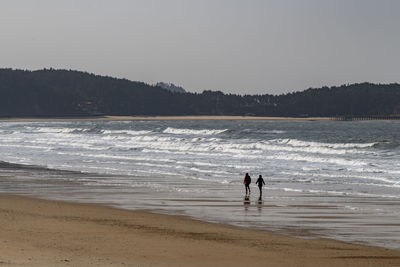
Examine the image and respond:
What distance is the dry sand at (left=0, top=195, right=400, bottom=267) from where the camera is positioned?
15034 millimetres

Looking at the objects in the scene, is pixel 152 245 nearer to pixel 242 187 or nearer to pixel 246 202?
pixel 246 202

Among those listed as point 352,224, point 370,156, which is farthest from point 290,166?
point 352,224

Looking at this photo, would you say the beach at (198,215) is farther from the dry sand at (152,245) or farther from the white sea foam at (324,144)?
the white sea foam at (324,144)

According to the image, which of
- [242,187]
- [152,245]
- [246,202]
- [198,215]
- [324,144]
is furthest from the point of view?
[324,144]

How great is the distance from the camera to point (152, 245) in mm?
16734

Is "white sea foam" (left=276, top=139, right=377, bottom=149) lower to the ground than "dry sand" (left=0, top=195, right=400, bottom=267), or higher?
higher

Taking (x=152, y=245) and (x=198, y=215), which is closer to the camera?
(x=152, y=245)

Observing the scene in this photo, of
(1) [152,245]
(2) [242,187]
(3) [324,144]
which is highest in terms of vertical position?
(3) [324,144]

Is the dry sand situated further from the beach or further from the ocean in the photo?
the ocean

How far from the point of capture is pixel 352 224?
20438 mm

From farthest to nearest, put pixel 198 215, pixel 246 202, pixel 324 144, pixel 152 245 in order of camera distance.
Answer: pixel 324 144
pixel 246 202
pixel 198 215
pixel 152 245

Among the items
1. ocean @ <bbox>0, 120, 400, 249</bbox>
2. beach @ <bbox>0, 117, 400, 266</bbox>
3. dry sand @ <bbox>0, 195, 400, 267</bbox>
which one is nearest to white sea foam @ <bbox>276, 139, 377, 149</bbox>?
ocean @ <bbox>0, 120, 400, 249</bbox>

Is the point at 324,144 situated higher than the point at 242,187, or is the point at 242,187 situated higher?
the point at 324,144

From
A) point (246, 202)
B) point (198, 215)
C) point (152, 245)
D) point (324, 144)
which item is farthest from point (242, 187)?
point (324, 144)
